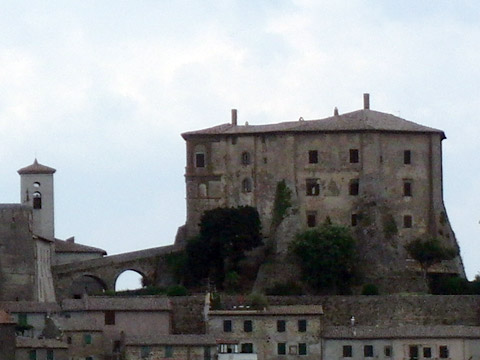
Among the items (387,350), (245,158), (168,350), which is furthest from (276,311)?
(245,158)

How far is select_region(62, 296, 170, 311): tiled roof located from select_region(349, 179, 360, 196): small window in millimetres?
12677

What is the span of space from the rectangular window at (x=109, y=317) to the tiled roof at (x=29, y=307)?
2091mm

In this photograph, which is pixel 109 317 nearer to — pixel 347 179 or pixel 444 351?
pixel 444 351

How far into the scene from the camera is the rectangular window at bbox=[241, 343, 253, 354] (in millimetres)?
111062

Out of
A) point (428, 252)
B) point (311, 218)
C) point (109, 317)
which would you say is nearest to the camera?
point (109, 317)

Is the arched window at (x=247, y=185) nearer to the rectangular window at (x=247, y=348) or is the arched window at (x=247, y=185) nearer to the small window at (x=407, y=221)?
the small window at (x=407, y=221)

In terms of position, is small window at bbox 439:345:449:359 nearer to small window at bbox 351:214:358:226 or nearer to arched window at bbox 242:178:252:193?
small window at bbox 351:214:358:226

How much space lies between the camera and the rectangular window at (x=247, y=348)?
111062mm

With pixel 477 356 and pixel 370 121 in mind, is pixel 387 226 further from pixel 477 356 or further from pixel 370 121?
pixel 477 356

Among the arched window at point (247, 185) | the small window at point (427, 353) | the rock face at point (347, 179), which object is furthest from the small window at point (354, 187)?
the small window at point (427, 353)

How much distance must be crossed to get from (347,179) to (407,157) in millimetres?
2872

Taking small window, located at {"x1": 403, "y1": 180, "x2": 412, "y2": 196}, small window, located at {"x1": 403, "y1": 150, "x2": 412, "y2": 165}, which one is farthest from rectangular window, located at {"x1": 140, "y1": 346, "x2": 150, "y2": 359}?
small window, located at {"x1": 403, "y1": 150, "x2": 412, "y2": 165}

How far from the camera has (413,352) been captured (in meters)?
111

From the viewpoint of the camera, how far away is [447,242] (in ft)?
407
